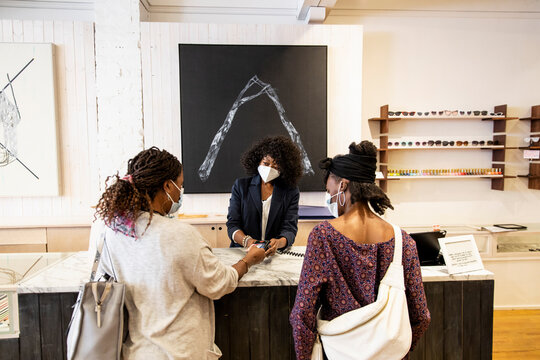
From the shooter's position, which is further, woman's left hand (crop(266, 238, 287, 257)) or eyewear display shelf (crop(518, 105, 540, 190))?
eyewear display shelf (crop(518, 105, 540, 190))

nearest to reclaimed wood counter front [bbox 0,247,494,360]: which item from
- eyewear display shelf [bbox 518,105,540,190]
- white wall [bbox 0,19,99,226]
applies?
white wall [bbox 0,19,99,226]

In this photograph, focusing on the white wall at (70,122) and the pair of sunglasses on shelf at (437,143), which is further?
the pair of sunglasses on shelf at (437,143)

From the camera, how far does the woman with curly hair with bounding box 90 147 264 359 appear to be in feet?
3.32

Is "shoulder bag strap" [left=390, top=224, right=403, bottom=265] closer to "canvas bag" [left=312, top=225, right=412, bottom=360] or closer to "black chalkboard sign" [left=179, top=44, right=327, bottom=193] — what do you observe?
"canvas bag" [left=312, top=225, right=412, bottom=360]

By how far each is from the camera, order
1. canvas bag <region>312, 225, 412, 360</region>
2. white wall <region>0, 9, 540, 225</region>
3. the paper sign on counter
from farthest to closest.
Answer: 1. white wall <region>0, 9, 540, 225</region>
2. the paper sign on counter
3. canvas bag <region>312, 225, 412, 360</region>

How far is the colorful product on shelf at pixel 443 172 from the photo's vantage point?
353 cm

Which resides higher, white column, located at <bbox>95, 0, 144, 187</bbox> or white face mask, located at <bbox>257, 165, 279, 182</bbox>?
white column, located at <bbox>95, 0, 144, 187</bbox>

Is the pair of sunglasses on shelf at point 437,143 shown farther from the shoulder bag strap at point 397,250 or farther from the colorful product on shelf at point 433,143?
the shoulder bag strap at point 397,250

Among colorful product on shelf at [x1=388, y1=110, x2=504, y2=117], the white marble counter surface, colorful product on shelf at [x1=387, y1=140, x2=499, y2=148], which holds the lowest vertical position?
the white marble counter surface

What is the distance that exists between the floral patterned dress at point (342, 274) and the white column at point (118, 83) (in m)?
2.68

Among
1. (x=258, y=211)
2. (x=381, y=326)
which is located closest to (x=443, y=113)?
(x=258, y=211)

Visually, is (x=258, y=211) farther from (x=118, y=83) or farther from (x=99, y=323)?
(x=118, y=83)

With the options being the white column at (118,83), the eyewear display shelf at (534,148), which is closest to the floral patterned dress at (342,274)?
the white column at (118,83)

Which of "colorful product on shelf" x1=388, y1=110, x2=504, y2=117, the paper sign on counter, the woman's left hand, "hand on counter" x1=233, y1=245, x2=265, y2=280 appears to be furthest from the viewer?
"colorful product on shelf" x1=388, y1=110, x2=504, y2=117
